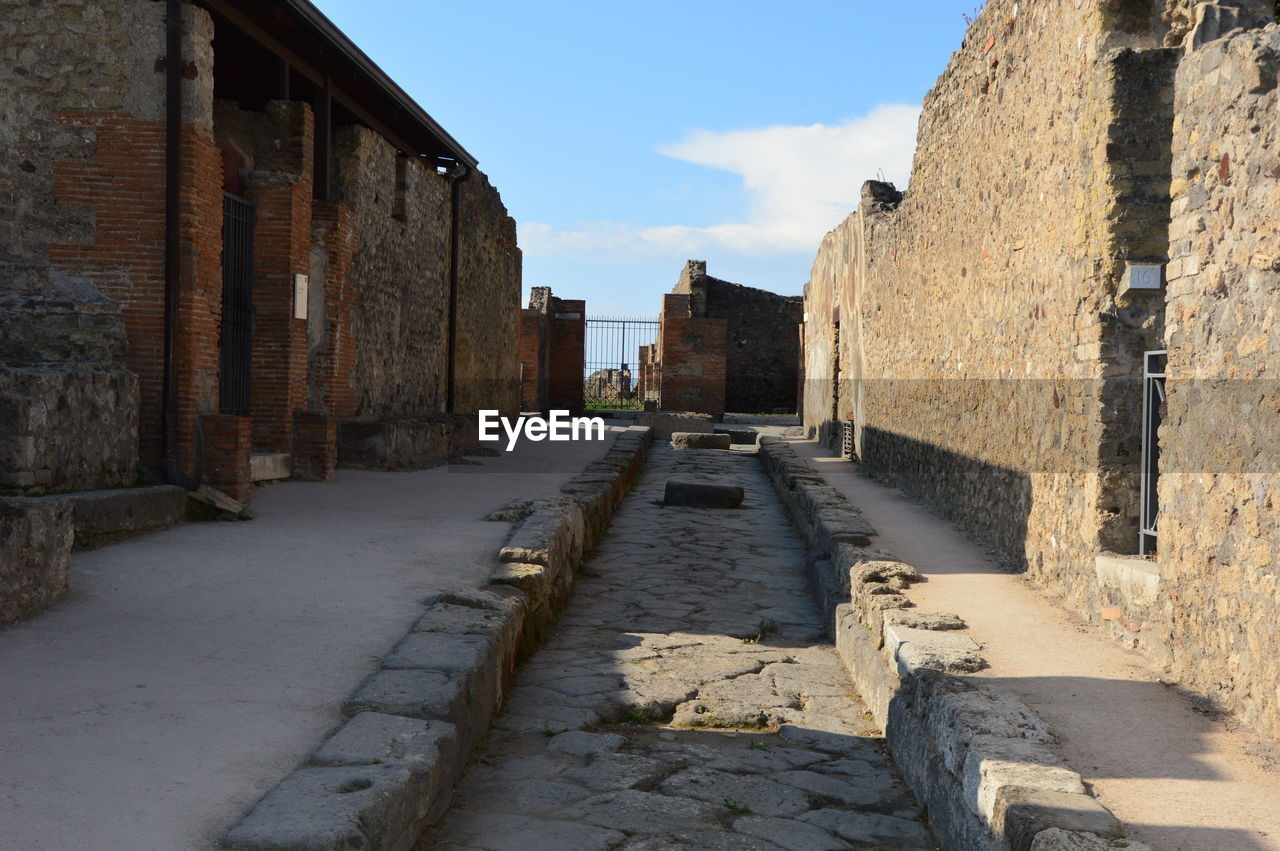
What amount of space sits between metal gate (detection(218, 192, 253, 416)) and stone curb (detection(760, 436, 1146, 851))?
4.99 m

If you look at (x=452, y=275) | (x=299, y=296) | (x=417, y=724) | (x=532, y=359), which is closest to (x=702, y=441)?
(x=452, y=275)

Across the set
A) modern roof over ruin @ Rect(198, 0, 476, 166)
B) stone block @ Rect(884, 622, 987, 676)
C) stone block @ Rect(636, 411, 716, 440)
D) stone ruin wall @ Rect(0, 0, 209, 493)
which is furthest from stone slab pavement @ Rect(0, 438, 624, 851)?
stone block @ Rect(636, 411, 716, 440)

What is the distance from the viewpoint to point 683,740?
4047 millimetres

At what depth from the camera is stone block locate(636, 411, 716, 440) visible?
19.4m

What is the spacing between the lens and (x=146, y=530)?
242 inches

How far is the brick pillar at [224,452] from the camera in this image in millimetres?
6914

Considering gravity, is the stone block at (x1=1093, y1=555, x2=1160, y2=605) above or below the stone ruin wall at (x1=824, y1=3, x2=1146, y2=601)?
below

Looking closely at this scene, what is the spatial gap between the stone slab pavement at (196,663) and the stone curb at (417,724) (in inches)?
4.0

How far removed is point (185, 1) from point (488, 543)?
12.4 feet

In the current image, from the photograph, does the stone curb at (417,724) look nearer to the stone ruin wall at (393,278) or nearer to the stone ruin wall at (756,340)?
the stone ruin wall at (393,278)

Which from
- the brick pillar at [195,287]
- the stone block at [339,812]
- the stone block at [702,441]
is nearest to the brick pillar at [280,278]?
the brick pillar at [195,287]

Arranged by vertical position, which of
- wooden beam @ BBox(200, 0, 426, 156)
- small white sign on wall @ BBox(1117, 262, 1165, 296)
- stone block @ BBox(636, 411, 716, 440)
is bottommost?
stone block @ BBox(636, 411, 716, 440)

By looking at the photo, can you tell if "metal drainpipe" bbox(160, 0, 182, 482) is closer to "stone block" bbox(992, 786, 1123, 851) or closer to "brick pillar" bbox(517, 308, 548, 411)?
"stone block" bbox(992, 786, 1123, 851)

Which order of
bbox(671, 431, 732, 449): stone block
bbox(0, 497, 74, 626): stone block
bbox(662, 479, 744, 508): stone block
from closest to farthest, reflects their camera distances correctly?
bbox(0, 497, 74, 626): stone block → bbox(662, 479, 744, 508): stone block → bbox(671, 431, 732, 449): stone block
